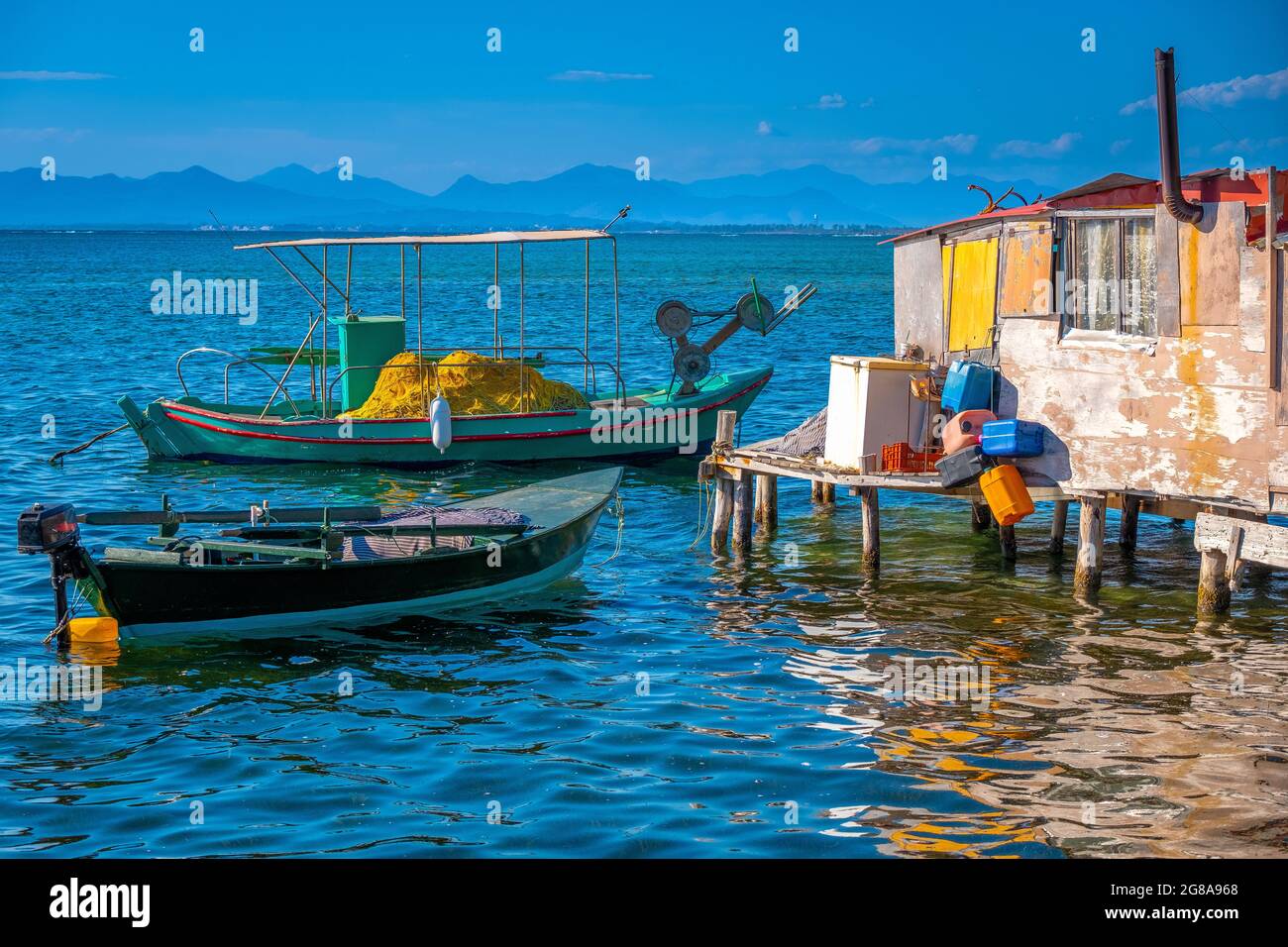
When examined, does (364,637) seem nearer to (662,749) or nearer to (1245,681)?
(662,749)

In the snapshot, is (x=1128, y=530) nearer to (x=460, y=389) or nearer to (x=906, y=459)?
(x=906, y=459)

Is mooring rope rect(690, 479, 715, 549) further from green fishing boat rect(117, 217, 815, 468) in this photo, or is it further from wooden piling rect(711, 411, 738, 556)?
green fishing boat rect(117, 217, 815, 468)

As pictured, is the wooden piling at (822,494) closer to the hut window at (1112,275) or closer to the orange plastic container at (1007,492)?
the orange plastic container at (1007,492)

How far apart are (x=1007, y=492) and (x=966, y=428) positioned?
3.11 ft

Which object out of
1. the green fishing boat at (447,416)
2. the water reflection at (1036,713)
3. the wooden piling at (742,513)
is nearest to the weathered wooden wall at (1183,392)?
the water reflection at (1036,713)

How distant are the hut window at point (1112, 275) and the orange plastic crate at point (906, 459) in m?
2.41

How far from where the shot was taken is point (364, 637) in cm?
1681

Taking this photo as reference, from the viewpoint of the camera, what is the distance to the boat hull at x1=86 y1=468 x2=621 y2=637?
15.9 m

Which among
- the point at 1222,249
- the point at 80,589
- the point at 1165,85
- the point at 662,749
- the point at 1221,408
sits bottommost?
the point at 662,749

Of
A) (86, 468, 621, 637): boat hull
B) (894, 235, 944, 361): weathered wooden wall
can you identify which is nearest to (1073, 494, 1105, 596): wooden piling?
(894, 235, 944, 361): weathered wooden wall

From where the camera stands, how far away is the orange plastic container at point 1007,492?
17.1 meters

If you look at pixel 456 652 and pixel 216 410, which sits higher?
pixel 216 410
